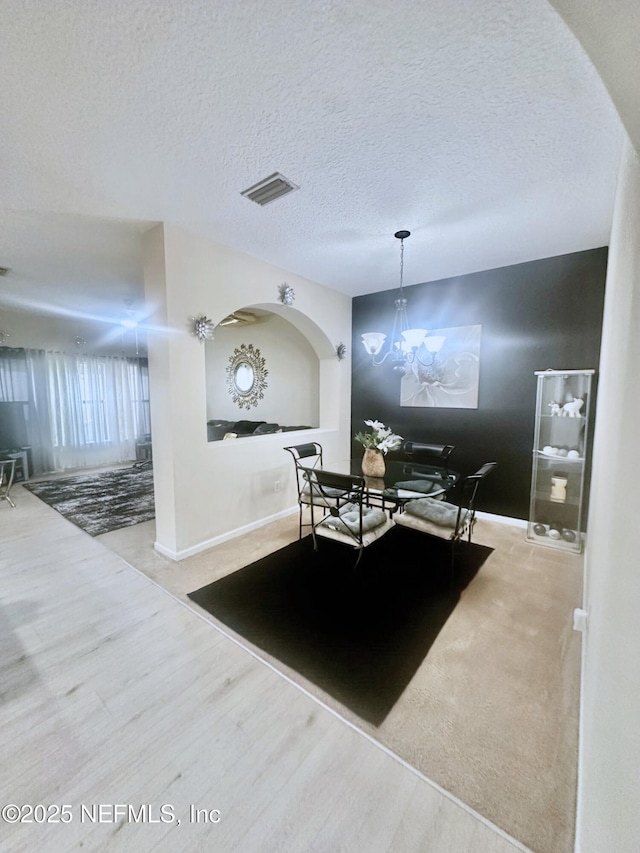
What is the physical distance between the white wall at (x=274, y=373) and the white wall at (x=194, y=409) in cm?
260

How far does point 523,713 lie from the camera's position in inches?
59.8

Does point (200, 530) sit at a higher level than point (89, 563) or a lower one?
higher

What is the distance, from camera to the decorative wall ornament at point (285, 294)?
11.7ft

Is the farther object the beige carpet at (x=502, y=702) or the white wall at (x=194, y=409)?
the white wall at (x=194, y=409)

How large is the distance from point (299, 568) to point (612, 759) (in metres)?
2.22

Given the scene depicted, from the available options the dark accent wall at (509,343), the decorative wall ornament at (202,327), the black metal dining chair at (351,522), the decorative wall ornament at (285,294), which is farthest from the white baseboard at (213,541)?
the decorative wall ornament at (285,294)

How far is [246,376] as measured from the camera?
644 centimetres

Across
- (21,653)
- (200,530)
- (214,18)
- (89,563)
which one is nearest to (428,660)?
(200,530)

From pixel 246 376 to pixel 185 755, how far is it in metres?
5.65

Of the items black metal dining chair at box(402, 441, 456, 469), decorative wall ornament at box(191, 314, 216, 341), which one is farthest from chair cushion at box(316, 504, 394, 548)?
decorative wall ornament at box(191, 314, 216, 341)

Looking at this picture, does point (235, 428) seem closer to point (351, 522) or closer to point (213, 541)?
point (213, 541)

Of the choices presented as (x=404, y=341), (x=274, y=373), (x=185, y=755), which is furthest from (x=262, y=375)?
(x=185, y=755)

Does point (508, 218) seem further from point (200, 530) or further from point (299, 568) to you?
point (200, 530)

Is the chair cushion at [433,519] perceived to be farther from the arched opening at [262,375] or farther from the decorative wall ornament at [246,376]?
the decorative wall ornament at [246,376]
